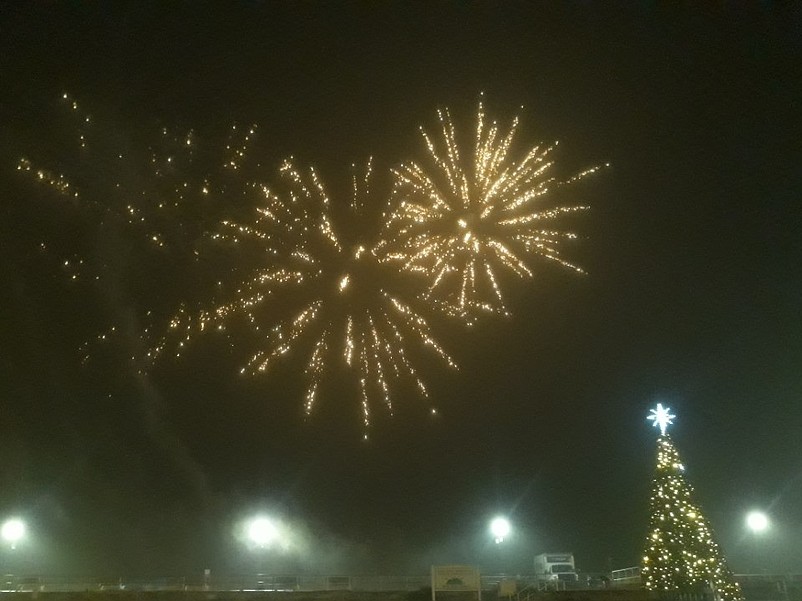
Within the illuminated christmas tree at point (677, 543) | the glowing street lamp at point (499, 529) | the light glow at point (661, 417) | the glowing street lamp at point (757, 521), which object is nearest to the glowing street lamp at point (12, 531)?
the glowing street lamp at point (499, 529)

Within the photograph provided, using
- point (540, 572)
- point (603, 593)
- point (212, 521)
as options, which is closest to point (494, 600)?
point (603, 593)

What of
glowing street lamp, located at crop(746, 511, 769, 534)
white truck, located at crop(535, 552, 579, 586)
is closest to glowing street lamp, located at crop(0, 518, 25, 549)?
white truck, located at crop(535, 552, 579, 586)

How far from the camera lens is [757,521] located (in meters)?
41.1

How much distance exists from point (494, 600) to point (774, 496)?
81.3ft

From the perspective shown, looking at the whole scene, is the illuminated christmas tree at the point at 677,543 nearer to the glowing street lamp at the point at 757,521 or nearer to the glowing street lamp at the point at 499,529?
the glowing street lamp at the point at 499,529

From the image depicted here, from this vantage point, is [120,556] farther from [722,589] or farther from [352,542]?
[722,589]

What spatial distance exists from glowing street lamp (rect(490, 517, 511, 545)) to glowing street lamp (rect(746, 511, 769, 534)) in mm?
13318

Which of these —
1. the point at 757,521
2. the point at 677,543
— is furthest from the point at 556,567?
the point at 757,521

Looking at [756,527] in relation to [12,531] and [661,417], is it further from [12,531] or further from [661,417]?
[12,531]

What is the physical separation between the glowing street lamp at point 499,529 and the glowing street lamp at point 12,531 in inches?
980

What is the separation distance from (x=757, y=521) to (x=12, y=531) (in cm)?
3930

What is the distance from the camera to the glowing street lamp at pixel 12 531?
123 feet

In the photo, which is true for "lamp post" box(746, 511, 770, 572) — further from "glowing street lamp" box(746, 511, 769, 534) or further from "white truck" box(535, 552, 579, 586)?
"white truck" box(535, 552, 579, 586)

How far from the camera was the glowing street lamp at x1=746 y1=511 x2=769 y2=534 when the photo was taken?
41.1 metres
